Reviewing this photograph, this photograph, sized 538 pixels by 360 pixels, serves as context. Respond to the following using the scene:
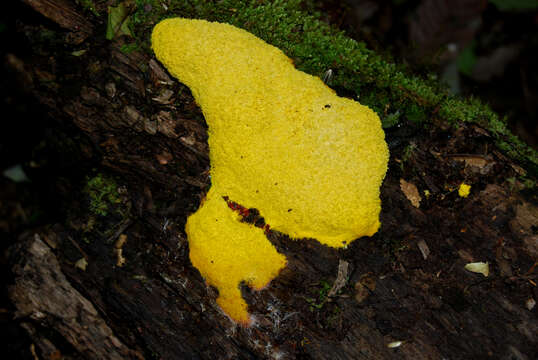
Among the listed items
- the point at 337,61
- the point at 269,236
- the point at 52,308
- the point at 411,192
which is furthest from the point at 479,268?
the point at 52,308

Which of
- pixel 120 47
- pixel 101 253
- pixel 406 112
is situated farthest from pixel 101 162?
pixel 406 112

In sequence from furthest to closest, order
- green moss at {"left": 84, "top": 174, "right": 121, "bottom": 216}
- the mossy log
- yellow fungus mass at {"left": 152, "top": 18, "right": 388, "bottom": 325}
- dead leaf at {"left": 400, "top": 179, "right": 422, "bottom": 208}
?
1. green moss at {"left": 84, "top": 174, "right": 121, "bottom": 216}
2. dead leaf at {"left": 400, "top": 179, "right": 422, "bottom": 208}
3. the mossy log
4. yellow fungus mass at {"left": 152, "top": 18, "right": 388, "bottom": 325}

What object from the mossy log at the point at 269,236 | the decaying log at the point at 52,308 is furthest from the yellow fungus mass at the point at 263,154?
the decaying log at the point at 52,308

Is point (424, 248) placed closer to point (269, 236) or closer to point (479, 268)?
point (479, 268)

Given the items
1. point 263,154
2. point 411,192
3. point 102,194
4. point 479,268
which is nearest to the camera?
point 263,154

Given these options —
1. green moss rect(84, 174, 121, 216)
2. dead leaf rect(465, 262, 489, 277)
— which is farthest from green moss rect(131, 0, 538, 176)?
green moss rect(84, 174, 121, 216)

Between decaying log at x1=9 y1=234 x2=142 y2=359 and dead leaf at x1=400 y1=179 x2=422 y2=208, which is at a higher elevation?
dead leaf at x1=400 y1=179 x2=422 y2=208

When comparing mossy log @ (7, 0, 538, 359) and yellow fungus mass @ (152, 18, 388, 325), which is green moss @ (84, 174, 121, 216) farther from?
yellow fungus mass @ (152, 18, 388, 325)
